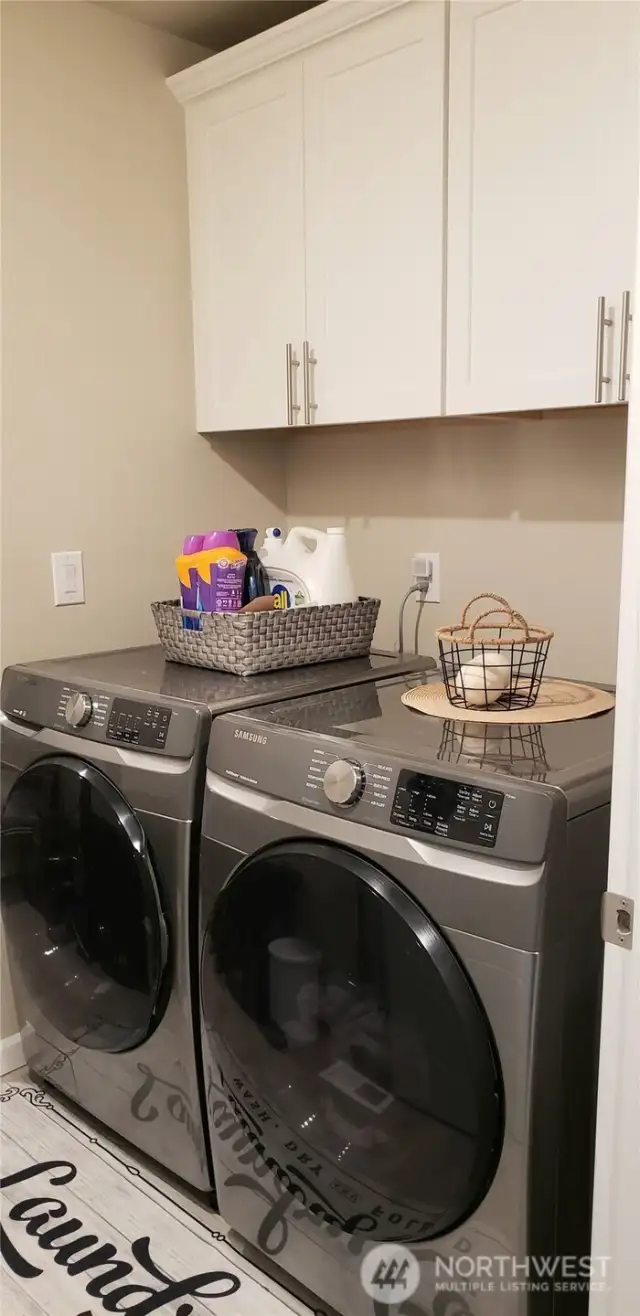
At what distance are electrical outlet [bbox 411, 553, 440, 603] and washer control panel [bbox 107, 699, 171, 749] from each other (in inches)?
32.2

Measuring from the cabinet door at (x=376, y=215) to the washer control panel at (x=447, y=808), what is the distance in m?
0.87

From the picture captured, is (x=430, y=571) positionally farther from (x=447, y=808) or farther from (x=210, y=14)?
(x=210, y=14)

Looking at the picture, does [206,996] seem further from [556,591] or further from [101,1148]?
[556,591]

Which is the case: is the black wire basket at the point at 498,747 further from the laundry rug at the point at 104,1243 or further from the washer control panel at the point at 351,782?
the laundry rug at the point at 104,1243

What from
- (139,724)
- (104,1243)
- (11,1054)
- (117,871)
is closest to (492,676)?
(139,724)

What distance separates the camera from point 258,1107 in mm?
1507

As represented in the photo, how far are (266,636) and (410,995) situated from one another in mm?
818

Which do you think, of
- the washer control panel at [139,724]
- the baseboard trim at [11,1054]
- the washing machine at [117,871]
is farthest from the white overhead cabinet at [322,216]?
the baseboard trim at [11,1054]

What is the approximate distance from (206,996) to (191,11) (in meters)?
2.06

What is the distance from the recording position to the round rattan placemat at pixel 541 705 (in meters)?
1.49

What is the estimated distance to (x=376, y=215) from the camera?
6.26 feet

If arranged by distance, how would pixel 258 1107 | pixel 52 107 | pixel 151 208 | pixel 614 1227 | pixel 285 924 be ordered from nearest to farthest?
pixel 614 1227 → pixel 285 924 → pixel 258 1107 → pixel 52 107 → pixel 151 208

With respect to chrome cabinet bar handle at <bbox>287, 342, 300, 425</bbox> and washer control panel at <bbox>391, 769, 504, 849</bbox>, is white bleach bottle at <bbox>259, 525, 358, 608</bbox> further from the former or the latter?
washer control panel at <bbox>391, 769, 504, 849</bbox>

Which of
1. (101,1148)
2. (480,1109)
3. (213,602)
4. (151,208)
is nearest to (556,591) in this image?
(213,602)
